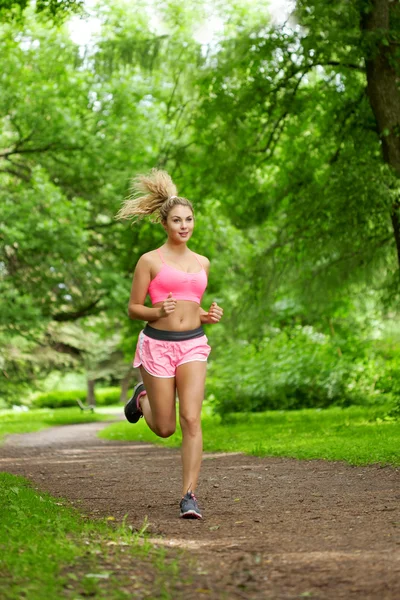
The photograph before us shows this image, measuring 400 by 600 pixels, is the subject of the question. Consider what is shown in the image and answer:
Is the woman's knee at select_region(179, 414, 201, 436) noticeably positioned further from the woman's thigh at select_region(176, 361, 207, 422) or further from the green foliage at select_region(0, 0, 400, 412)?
the green foliage at select_region(0, 0, 400, 412)

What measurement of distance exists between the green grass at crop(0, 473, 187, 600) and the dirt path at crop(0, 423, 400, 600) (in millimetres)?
223

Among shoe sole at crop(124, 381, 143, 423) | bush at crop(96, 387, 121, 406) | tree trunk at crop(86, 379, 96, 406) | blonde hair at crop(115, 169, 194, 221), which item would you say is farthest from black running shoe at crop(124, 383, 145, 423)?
bush at crop(96, 387, 121, 406)

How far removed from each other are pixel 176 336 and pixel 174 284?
37 cm

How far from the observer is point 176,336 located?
6520 mm

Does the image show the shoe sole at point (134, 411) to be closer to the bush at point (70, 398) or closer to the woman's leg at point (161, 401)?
the woman's leg at point (161, 401)

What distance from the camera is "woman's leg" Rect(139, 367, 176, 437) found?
6535mm

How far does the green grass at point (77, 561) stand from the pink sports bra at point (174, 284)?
64.0 inches

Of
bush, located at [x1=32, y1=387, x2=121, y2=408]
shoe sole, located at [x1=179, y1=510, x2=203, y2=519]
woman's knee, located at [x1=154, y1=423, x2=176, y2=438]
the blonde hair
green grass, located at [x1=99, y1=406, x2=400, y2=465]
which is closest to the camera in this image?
shoe sole, located at [x1=179, y1=510, x2=203, y2=519]

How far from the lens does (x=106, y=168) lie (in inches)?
1052

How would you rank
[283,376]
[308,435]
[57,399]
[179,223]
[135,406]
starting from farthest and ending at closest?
[57,399] < [283,376] < [308,435] < [135,406] < [179,223]

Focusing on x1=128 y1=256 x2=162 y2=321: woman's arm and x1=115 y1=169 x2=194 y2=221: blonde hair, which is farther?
x1=115 y1=169 x2=194 y2=221: blonde hair

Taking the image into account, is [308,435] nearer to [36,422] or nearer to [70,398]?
[36,422]

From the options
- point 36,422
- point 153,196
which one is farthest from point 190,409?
point 36,422

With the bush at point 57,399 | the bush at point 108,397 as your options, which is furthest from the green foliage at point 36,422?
the bush at point 108,397
